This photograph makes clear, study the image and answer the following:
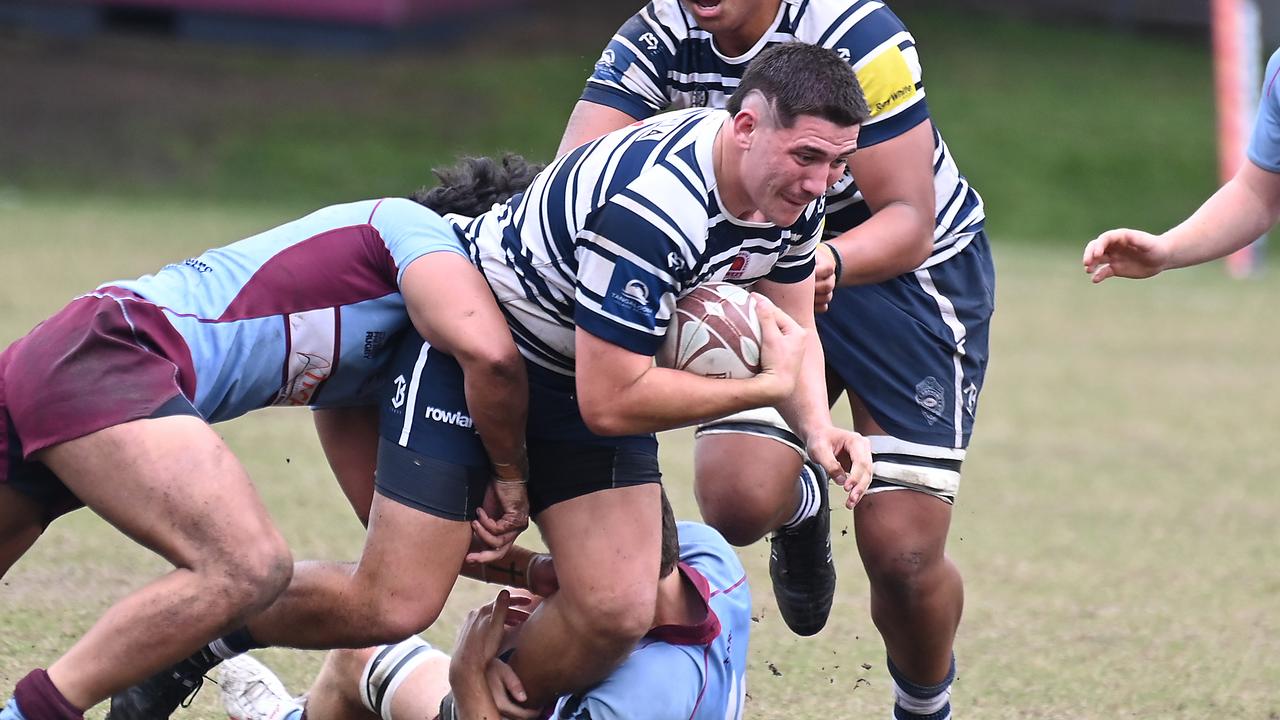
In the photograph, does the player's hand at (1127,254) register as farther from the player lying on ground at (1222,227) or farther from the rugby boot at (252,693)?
the rugby boot at (252,693)

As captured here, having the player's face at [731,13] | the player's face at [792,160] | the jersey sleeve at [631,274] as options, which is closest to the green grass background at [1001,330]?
the jersey sleeve at [631,274]

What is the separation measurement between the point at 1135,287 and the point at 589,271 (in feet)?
41.4

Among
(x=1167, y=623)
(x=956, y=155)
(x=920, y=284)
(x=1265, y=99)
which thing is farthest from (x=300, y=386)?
(x=956, y=155)

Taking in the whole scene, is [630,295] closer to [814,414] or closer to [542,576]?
[814,414]

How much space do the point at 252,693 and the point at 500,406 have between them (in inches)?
42.1


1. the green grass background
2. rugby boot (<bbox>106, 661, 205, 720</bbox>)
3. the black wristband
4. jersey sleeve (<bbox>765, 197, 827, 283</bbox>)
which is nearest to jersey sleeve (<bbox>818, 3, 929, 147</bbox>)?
the black wristband

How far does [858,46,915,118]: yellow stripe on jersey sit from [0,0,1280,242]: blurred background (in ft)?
45.8

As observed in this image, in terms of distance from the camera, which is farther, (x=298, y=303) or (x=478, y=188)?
(x=478, y=188)

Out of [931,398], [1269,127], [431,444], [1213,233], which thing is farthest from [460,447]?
[1269,127]

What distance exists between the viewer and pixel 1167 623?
557 cm

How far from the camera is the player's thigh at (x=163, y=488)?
339cm

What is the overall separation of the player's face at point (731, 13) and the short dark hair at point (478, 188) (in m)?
0.60

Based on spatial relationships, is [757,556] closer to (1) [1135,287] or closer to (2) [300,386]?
(2) [300,386]

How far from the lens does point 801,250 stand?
156 inches
